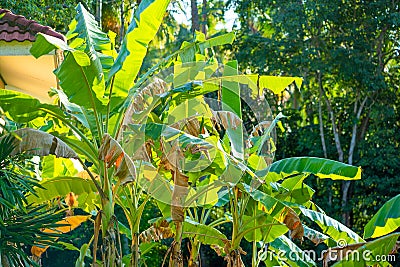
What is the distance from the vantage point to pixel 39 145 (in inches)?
231

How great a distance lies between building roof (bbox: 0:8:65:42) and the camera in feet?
23.3

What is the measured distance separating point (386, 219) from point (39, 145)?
10.8 feet

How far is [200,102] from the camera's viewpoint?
275 inches

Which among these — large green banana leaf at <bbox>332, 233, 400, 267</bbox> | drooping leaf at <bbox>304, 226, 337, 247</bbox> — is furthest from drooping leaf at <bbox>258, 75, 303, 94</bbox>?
large green banana leaf at <bbox>332, 233, 400, 267</bbox>

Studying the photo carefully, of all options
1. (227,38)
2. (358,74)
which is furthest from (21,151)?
(358,74)

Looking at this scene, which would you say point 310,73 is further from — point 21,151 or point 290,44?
point 21,151

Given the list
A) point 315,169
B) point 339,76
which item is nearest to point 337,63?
point 339,76

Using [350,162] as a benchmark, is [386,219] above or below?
above

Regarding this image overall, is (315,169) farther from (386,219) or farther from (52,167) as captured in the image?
(52,167)

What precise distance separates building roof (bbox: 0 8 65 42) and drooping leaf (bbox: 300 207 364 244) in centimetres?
317

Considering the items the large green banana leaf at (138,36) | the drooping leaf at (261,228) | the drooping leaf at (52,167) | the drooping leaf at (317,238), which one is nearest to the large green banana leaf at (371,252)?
the drooping leaf at (317,238)

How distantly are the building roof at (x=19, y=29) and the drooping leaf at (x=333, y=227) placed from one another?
125 inches

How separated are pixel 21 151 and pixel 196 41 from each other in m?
2.38

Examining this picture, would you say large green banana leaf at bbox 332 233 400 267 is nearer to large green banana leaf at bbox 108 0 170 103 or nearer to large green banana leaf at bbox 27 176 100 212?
large green banana leaf at bbox 108 0 170 103
